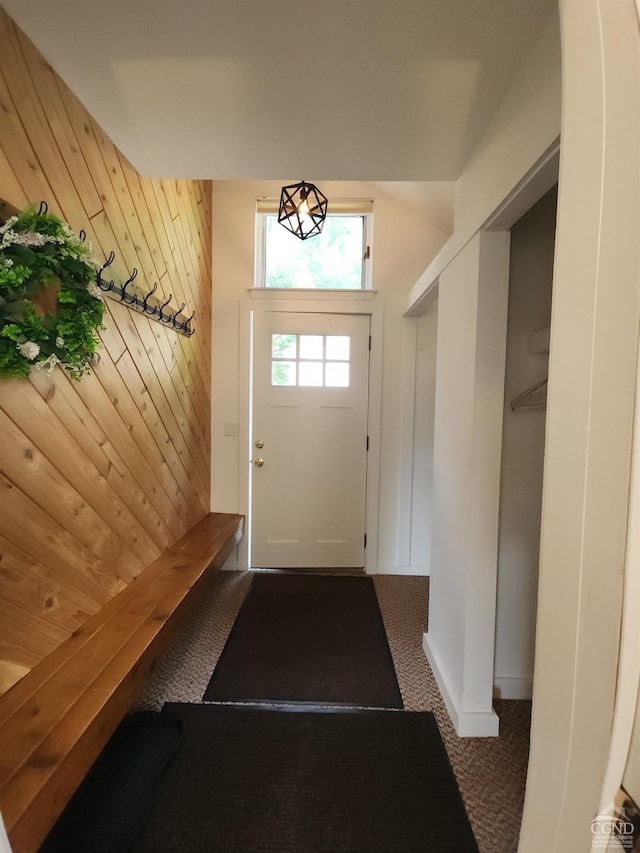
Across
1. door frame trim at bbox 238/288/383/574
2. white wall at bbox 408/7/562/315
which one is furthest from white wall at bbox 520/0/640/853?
door frame trim at bbox 238/288/383/574

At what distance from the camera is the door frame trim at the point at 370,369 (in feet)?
9.57

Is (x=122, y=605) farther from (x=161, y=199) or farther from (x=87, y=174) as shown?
(x=161, y=199)

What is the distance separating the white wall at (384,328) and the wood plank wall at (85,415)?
1.73ft

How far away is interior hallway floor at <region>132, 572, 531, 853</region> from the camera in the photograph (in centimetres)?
128

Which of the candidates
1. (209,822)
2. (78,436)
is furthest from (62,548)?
(209,822)

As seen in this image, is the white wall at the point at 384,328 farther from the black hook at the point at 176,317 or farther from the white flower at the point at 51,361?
the white flower at the point at 51,361

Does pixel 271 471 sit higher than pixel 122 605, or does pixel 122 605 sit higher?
pixel 271 471

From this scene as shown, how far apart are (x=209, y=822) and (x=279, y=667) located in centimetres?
74

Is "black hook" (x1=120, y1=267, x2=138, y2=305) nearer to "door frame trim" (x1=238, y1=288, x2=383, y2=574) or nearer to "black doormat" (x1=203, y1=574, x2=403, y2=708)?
"door frame trim" (x1=238, y1=288, x2=383, y2=574)

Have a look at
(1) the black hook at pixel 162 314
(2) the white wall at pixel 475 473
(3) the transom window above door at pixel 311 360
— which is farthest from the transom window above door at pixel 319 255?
(2) the white wall at pixel 475 473

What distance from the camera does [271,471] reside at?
9.96 ft

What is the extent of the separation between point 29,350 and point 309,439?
2092mm

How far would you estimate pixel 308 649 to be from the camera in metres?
2.09

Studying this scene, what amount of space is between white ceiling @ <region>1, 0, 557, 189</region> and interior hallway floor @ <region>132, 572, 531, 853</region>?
2311mm
